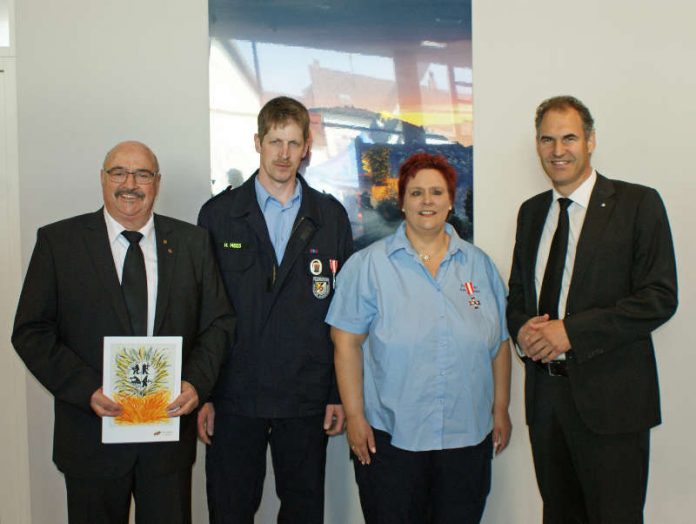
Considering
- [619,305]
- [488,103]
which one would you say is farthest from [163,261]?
[488,103]

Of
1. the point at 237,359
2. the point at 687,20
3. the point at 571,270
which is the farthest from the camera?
the point at 687,20

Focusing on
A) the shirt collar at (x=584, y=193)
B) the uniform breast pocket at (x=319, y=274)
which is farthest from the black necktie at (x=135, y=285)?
the shirt collar at (x=584, y=193)

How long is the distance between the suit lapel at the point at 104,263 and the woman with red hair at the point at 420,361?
0.71m

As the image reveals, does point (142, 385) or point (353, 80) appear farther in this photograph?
point (353, 80)

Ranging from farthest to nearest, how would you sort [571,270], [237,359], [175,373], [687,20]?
[687,20], [237,359], [571,270], [175,373]

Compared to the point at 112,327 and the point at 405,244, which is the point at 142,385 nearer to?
the point at 112,327

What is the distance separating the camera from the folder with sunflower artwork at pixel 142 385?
1.89m

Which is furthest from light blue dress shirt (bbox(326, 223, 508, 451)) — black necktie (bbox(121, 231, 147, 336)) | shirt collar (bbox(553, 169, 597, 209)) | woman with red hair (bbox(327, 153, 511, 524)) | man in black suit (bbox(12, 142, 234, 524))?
black necktie (bbox(121, 231, 147, 336))

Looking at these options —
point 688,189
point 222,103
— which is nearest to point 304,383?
point 222,103

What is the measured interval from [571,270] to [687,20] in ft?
4.96

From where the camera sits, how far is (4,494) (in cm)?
289

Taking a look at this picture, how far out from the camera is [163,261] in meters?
2.04

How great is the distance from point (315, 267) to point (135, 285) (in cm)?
66

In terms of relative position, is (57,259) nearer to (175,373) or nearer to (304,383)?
(175,373)
